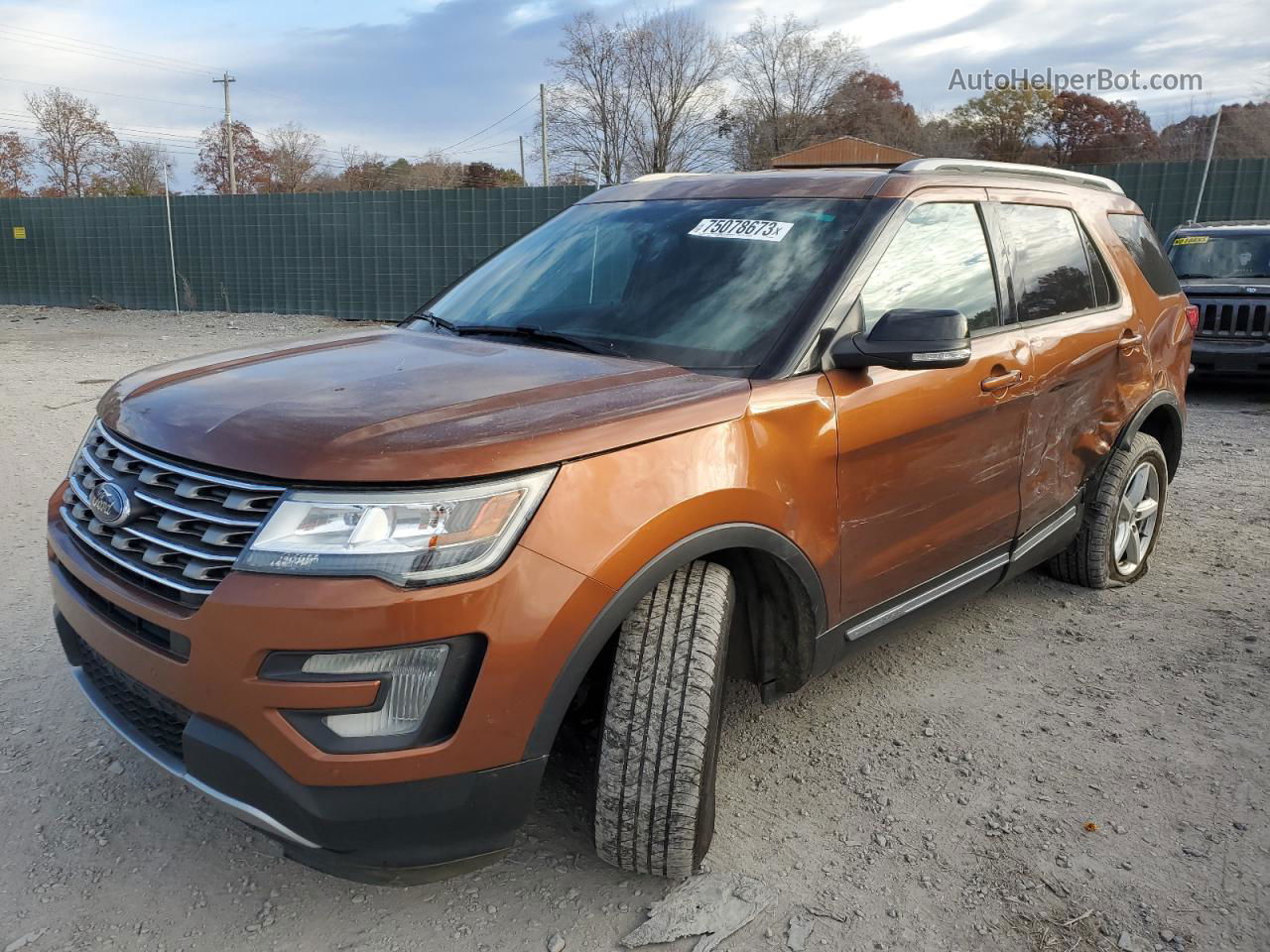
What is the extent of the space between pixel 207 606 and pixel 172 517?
A: 0.89 feet

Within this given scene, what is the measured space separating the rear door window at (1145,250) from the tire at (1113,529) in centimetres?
72

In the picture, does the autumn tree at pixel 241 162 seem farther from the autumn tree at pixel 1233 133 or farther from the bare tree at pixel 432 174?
the autumn tree at pixel 1233 133

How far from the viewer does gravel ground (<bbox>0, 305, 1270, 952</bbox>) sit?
7.86 feet

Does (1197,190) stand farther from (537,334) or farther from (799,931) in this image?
(799,931)

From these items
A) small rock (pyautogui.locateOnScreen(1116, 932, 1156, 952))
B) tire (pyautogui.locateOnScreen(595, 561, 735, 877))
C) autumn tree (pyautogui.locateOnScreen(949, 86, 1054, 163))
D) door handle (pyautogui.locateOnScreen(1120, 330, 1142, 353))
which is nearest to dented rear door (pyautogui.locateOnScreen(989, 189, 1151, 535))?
door handle (pyautogui.locateOnScreen(1120, 330, 1142, 353))

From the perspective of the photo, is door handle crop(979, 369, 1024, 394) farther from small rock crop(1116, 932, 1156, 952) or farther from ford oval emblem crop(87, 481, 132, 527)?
ford oval emblem crop(87, 481, 132, 527)

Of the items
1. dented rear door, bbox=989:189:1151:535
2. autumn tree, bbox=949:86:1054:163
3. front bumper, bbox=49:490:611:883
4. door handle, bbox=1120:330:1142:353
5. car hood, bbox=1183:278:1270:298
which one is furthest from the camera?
autumn tree, bbox=949:86:1054:163

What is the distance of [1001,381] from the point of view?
129 inches

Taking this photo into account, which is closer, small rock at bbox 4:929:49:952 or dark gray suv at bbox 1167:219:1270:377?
small rock at bbox 4:929:49:952

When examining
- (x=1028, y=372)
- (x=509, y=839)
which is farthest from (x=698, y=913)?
(x=1028, y=372)

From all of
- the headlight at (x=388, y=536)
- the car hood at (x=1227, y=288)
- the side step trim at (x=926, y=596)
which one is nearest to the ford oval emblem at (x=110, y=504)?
the headlight at (x=388, y=536)

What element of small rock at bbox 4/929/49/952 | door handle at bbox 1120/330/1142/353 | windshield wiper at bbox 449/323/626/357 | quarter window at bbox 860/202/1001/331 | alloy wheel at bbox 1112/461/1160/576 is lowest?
small rock at bbox 4/929/49/952

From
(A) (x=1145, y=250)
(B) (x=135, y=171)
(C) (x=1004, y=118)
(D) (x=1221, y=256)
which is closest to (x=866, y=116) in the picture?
(C) (x=1004, y=118)

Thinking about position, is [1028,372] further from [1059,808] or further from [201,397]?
[201,397]
